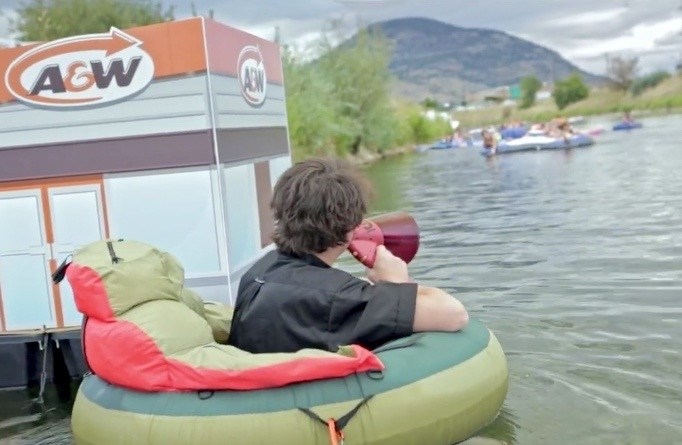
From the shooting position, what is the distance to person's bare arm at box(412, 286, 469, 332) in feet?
11.8

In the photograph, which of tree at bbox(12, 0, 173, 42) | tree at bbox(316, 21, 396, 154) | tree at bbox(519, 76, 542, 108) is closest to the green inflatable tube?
tree at bbox(12, 0, 173, 42)

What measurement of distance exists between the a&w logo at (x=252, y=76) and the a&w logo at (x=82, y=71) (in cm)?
81

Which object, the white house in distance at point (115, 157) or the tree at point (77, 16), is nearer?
the white house in distance at point (115, 157)

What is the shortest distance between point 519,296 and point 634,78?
11842 cm

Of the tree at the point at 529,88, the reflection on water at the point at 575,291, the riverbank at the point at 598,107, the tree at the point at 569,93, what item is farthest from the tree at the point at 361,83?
the tree at the point at 529,88

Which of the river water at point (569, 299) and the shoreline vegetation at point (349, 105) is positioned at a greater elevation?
the shoreline vegetation at point (349, 105)

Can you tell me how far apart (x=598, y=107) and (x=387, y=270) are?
109m

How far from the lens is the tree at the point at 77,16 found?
87.8ft

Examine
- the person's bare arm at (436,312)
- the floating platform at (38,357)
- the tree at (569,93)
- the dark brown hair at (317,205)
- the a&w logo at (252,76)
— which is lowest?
the floating platform at (38,357)

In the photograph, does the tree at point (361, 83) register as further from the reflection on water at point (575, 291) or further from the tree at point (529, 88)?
the tree at point (529, 88)

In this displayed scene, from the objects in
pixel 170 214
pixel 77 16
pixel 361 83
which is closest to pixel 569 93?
pixel 361 83

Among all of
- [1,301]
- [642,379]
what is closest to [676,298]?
[642,379]

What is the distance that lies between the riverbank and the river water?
235 ft

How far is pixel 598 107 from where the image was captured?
351ft
